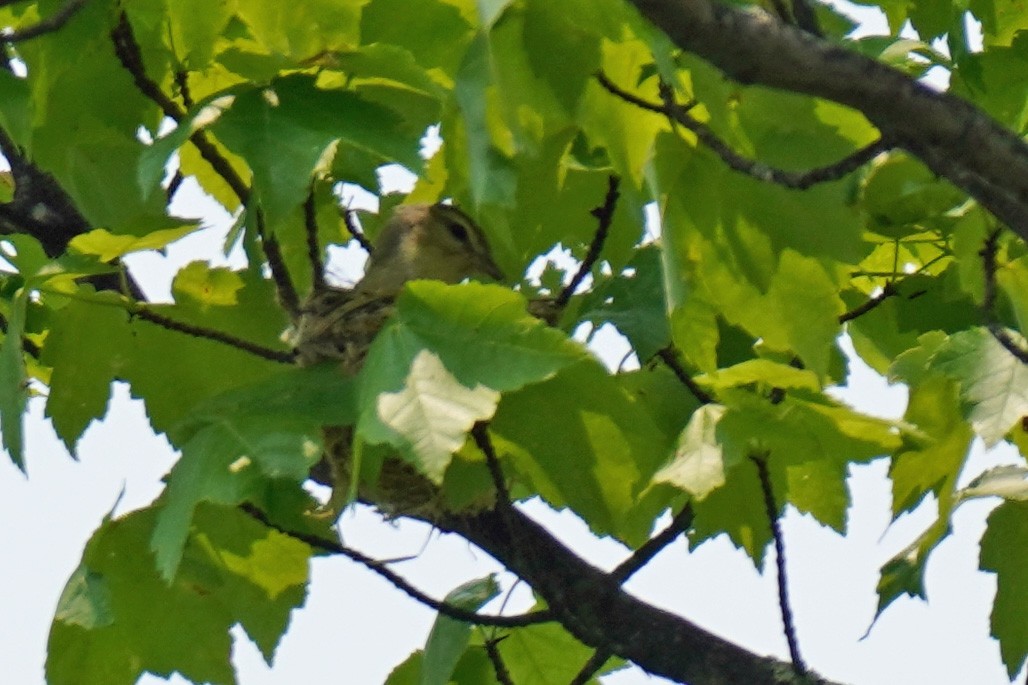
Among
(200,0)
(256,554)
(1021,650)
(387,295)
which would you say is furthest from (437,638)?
(200,0)

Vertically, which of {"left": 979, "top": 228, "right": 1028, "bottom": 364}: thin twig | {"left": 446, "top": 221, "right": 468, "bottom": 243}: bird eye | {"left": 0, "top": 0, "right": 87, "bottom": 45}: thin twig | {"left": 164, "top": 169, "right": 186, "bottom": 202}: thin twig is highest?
{"left": 446, "top": 221, "right": 468, "bottom": 243}: bird eye

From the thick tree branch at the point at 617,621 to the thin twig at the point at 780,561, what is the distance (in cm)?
11

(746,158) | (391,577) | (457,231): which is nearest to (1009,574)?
(746,158)

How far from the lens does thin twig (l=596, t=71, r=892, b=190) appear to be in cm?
191

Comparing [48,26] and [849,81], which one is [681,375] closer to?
[849,81]

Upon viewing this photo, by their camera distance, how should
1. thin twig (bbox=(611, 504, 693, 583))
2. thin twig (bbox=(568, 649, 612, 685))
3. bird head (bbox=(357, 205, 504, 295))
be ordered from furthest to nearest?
bird head (bbox=(357, 205, 504, 295)), thin twig (bbox=(568, 649, 612, 685)), thin twig (bbox=(611, 504, 693, 583))

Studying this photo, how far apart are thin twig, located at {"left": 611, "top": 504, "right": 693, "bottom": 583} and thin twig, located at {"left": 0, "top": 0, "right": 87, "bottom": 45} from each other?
132 cm

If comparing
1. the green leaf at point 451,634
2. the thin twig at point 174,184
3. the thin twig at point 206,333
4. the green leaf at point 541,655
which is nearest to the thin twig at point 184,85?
the thin twig at point 206,333

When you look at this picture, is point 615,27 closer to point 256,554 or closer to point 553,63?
point 553,63

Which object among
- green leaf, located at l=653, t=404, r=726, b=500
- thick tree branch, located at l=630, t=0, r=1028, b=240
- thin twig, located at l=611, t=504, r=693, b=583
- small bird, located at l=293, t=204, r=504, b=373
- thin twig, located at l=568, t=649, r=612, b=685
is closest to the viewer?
thick tree branch, located at l=630, t=0, r=1028, b=240

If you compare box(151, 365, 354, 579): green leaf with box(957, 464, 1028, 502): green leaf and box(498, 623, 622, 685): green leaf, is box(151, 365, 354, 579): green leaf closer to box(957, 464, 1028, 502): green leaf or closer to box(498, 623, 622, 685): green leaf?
box(957, 464, 1028, 502): green leaf

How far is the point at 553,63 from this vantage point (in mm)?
2006

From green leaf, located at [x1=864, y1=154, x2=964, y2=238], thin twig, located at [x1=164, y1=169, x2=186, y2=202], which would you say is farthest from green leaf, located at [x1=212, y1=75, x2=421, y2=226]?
green leaf, located at [x1=864, y1=154, x2=964, y2=238]

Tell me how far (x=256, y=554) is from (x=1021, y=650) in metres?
1.33
